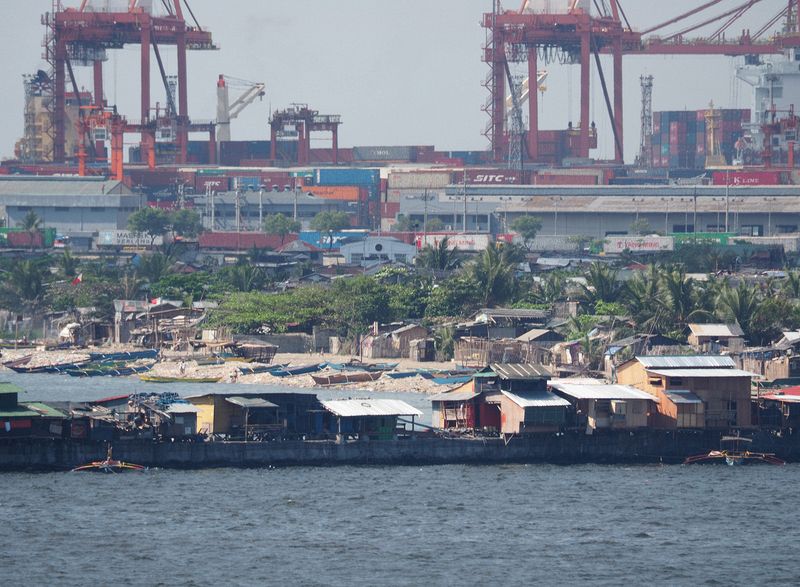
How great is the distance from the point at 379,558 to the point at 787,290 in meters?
49.7

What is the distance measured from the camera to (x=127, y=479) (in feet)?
166

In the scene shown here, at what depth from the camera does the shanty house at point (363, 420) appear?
53.4m

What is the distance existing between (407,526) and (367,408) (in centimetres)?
779

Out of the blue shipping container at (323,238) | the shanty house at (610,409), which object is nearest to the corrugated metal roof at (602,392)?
the shanty house at (610,409)

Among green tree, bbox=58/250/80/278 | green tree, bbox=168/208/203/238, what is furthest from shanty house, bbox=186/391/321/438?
green tree, bbox=168/208/203/238

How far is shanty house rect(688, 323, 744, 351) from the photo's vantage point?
74.0 meters

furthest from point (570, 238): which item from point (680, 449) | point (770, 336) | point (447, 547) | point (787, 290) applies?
point (447, 547)

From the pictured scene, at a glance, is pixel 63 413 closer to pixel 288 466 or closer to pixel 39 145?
pixel 288 466

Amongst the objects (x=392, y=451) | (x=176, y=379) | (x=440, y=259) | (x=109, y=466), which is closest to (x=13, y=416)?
(x=109, y=466)

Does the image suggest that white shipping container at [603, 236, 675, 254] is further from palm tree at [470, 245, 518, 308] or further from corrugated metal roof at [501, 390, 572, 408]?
corrugated metal roof at [501, 390, 572, 408]

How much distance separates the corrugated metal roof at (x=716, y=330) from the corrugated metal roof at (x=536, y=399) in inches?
846

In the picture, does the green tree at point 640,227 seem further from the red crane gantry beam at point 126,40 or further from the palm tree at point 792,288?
the palm tree at point 792,288

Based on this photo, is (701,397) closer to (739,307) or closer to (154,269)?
(739,307)

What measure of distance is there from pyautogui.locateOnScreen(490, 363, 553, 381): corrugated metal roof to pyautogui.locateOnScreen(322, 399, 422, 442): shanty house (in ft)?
9.36
